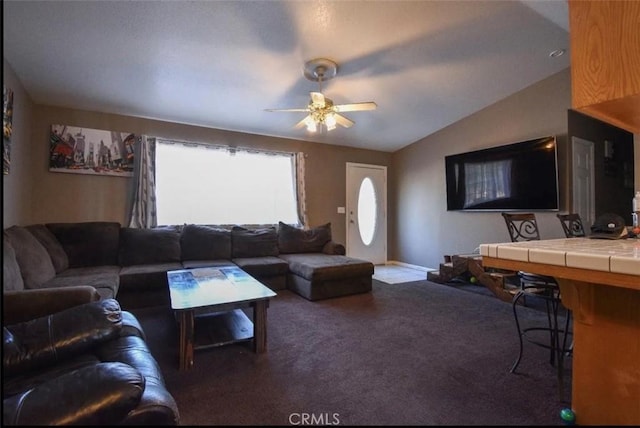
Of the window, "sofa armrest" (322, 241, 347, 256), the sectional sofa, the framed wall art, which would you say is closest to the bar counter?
the sectional sofa

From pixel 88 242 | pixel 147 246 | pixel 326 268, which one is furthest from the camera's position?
pixel 147 246

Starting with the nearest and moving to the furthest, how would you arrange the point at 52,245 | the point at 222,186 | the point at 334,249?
1. the point at 52,245
2. the point at 334,249
3. the point at 222,186

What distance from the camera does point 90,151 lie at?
3.53 meters

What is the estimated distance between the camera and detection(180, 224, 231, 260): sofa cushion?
3568 millimetres

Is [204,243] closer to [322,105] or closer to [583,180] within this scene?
[322,105]

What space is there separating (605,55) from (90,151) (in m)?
4.51

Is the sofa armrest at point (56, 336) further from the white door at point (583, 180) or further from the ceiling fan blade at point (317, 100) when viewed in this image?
the white door at point (583, 180)

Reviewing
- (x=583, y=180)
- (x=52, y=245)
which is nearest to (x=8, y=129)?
(x=52, y=245)

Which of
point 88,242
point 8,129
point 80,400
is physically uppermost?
point 8,129

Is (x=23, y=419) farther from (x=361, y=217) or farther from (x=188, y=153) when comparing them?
(x=361, y=217)

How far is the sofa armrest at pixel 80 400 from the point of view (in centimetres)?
51

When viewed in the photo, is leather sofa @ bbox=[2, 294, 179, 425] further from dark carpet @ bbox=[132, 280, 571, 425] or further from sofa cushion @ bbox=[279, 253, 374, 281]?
sofa cushion @ bbox=[279, 253, 374, 281]

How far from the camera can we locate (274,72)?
298 centimetres

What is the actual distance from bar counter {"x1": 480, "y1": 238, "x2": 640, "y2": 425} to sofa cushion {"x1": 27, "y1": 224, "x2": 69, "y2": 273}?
11.3 ft
